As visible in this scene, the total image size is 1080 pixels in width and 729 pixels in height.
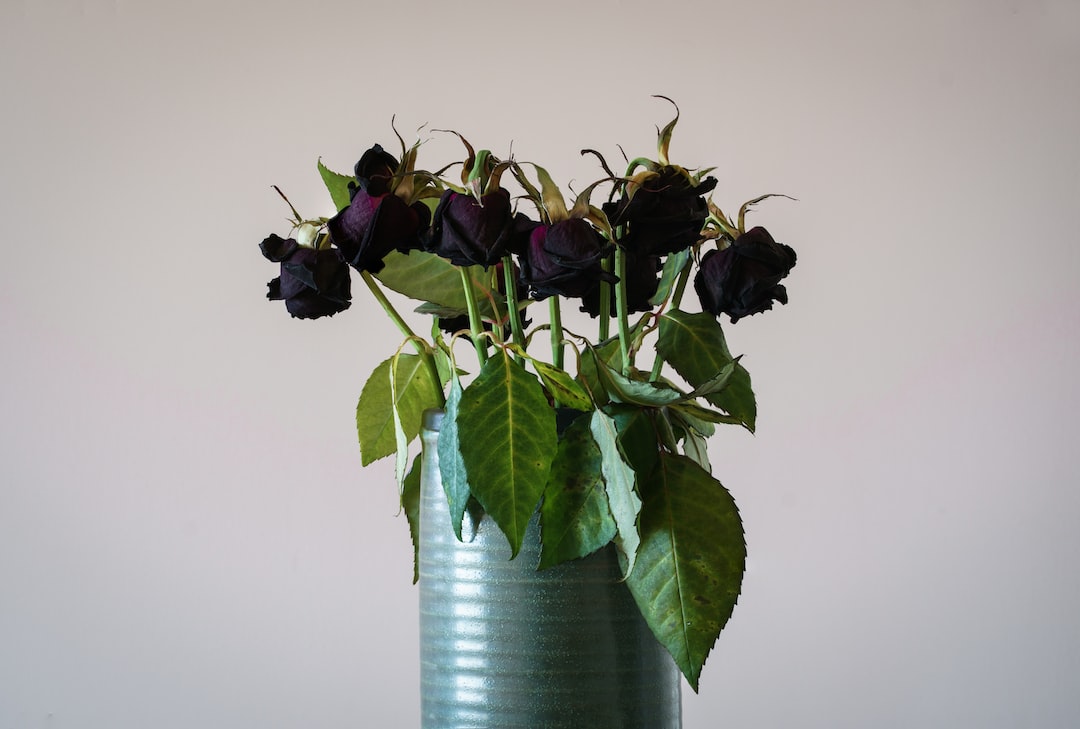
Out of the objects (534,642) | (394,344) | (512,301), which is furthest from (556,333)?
(394,344)

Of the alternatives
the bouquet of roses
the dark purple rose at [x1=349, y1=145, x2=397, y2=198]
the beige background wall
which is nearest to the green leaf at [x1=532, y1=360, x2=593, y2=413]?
the bouquet of roses

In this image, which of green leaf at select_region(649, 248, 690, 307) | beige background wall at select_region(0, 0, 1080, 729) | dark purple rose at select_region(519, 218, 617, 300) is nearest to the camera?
dark purple rose at select_region(519, 218, 617, 300)

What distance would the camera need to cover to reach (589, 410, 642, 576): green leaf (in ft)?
1.59

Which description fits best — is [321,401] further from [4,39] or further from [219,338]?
[4,39]

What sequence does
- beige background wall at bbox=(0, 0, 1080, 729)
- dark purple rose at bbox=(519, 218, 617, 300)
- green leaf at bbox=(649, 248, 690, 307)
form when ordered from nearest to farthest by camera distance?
dark purple rose at bbox=(519, 218, 617, 300) < green leaf at bbox=(649, 248, 690, 307) < beige background wall at bbox=(0, 0, 1080, 729)

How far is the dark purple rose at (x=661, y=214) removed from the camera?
50cm

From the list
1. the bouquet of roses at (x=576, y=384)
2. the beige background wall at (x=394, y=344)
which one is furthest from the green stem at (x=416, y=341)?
the beige background wall at (x=394, y=344)

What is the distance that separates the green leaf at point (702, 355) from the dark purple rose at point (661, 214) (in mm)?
74

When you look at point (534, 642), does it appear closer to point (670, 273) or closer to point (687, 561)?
point (687, 561)

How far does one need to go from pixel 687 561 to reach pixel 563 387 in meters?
0.09

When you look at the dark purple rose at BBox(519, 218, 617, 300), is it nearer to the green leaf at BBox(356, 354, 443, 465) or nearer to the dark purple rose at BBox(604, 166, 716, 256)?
the dark purple rose at BBox(604, 166, 716, 256)

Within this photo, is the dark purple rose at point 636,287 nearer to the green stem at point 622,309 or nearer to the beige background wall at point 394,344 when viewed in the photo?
the green stem at point 622,309

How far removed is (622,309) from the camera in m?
0.55

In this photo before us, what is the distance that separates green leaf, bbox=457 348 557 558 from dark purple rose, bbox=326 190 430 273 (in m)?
0.07
